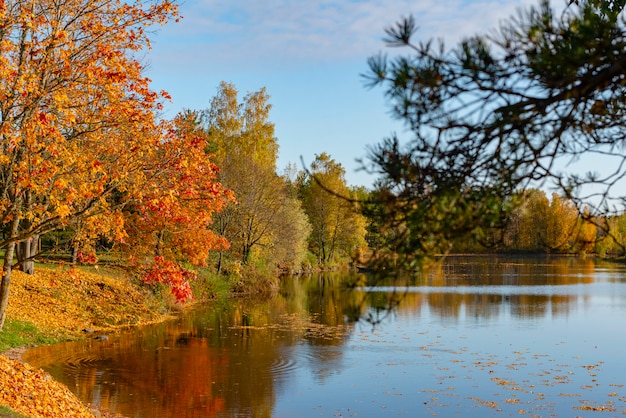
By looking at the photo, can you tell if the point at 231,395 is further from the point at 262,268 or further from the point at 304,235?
the point at 304,235

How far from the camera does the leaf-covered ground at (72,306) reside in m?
18.3

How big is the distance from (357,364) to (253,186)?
21419mm

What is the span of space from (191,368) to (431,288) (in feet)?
82.2

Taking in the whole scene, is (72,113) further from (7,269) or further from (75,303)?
(75,303)

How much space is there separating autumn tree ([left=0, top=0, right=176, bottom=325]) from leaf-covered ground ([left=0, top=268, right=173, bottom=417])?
1.80 m

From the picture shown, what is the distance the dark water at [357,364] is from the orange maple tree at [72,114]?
→ 4416mm

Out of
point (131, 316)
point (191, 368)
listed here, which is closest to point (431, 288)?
point (131, 316)

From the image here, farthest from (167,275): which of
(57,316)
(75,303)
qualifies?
(75,303)

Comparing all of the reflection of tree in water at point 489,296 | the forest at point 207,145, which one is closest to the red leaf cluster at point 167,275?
the forest at point 207,145

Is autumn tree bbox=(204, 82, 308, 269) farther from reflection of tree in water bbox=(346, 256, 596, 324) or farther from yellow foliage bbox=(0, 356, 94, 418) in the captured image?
yellow foliage bbox=(0, 356, 94, 418)

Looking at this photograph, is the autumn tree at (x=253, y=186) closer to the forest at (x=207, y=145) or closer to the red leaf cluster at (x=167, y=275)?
the forest at (x=207, y=145)

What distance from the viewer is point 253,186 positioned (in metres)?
37.9

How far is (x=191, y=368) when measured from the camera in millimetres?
16812

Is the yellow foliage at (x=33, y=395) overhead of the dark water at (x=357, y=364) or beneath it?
overhead
